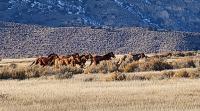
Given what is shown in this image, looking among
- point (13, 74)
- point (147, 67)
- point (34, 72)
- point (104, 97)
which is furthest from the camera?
point (147, 67)

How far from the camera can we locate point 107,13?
452 ft

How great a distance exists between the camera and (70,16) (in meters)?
135

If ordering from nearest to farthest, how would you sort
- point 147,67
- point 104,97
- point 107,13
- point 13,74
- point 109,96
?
point 104,97, point 109,96, point 13,74, point 147,67, point 107,13

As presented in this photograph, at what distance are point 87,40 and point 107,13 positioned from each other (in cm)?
3881

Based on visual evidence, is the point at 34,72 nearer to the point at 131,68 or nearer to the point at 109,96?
the point at 131,68

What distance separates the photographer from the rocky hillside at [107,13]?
130000mm

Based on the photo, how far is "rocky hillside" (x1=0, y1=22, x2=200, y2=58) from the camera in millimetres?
96250

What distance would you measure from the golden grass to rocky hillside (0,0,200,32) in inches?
3808

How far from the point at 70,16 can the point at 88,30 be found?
3232 cm

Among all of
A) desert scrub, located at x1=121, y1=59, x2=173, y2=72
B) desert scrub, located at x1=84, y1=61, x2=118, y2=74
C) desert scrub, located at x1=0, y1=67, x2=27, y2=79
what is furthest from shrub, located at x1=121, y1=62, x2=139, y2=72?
desert scrub, located at x1=0, y1=67, x2=27, y2=79

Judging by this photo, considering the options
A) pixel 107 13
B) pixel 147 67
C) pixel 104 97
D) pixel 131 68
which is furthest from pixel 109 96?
pixel 107 13

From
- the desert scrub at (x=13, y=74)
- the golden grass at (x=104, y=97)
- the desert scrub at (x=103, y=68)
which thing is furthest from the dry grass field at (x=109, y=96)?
the desert scrub at (x=103, y=68)

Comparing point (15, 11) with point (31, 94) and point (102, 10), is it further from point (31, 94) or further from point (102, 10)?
point (31, 94)

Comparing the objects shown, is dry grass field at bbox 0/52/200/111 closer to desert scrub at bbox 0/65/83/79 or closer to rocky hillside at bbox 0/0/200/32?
desert scrub at bbox 0/65/83/79
